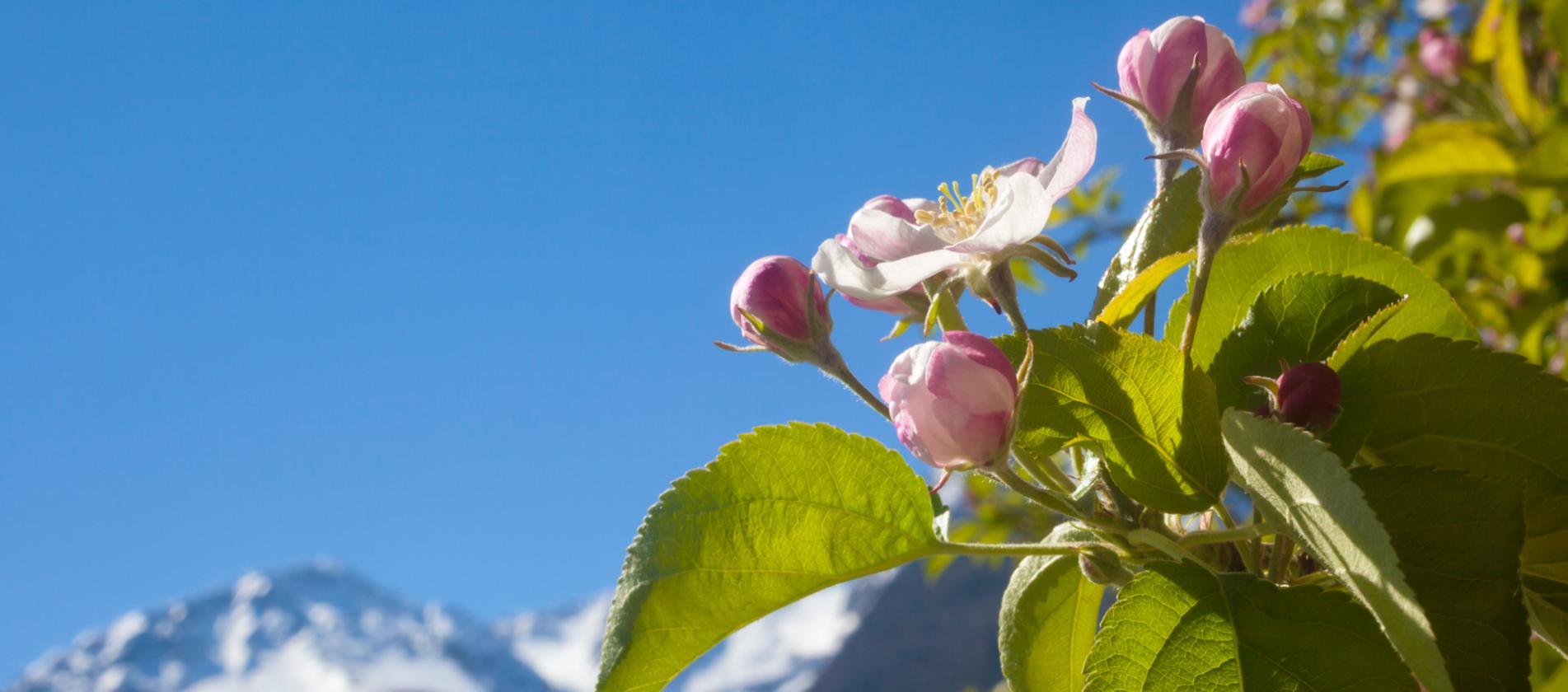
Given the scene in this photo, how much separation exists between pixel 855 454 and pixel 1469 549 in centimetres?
33

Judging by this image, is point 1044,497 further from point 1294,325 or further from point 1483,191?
point 1483,191

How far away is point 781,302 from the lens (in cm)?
90

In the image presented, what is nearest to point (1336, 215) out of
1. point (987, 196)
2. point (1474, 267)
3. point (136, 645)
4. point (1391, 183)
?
point (1474, 267)

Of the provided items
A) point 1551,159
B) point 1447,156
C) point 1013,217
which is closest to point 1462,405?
point 1013,217

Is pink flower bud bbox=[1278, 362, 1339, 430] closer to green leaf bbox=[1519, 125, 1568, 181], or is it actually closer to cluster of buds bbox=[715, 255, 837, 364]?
cluster of buds bbox=[715, 255, 837, 364]

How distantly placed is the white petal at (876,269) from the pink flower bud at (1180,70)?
0.22m

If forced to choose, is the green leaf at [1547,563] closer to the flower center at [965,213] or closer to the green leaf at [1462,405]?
the green leaf at [1462,405]

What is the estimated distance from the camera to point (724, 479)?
0.74 m

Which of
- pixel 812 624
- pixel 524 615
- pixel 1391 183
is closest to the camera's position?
pixel 1391 183

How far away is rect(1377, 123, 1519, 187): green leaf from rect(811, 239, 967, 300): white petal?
1.63m

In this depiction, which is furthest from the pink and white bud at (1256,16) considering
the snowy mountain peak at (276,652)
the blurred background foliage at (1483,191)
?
the snowy mountain peak at (276,652)

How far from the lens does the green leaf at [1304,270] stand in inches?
32.0

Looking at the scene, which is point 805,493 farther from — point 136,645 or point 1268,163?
point 136,645

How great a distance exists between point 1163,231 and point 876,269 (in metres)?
0.20
